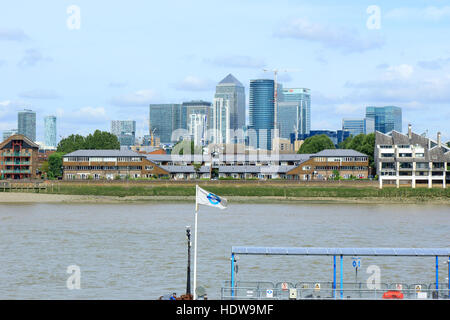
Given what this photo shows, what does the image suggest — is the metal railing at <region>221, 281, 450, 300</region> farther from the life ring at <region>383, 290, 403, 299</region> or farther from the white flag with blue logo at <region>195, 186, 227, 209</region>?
the white flag with blue logo at <region>195, 186, 227, 209</region>

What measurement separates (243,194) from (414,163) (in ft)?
138


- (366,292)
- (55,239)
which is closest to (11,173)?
(55,239)

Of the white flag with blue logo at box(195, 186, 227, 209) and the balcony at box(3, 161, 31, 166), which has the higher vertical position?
the white flag with blue logo at box(195, 186, 227, 209)

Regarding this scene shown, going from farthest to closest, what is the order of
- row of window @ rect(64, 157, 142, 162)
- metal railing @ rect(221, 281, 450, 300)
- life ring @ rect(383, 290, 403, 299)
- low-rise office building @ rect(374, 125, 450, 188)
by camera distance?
row of window @ rect(64, 157, 142, 162) → low-rise office building @ rect(374, 125, 450, 188) → life ring @ rect(383, 290, 403, 299) → metal railing @ rect(221, 281, 450, 300)

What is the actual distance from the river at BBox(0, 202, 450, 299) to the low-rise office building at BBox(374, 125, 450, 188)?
41.4 metres

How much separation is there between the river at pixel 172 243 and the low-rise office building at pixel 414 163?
1632 inches

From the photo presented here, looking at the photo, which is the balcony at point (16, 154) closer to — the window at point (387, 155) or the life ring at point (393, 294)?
the window at point (387, 155)

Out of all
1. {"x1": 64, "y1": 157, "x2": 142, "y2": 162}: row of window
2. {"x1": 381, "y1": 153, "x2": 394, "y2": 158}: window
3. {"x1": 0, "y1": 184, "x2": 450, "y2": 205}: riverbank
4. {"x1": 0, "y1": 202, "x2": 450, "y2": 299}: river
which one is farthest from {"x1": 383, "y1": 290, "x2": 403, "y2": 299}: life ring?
{"x1": 64, "y1": 157, "x2": 142, "y2": 162}: row of window

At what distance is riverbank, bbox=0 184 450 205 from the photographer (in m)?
141

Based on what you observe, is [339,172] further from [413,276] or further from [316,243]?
[413,276]

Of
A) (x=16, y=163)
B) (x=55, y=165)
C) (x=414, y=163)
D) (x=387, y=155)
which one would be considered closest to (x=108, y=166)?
(x=55, y=165)

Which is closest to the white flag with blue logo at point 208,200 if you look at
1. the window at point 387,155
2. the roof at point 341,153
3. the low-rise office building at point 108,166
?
the window at point 387,155

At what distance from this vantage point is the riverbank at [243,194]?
463 ft
